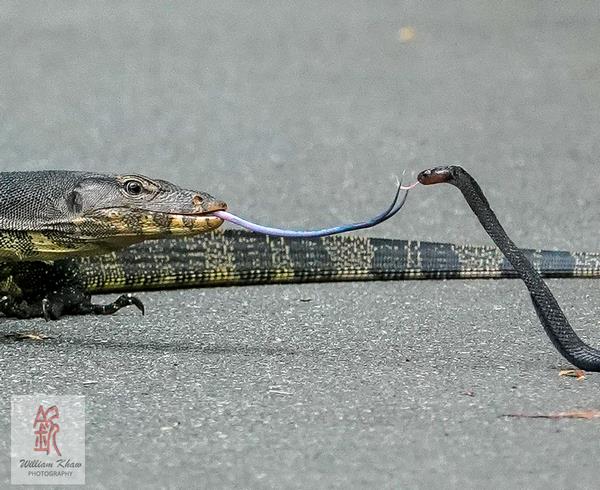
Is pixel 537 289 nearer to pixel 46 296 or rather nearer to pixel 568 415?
pixel 568 415

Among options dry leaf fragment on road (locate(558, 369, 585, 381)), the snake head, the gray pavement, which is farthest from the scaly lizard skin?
dry leaf fragment on road (locate(558, 369, 585, 381))

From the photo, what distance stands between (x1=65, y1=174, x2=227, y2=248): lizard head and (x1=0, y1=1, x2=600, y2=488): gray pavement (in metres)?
0.51

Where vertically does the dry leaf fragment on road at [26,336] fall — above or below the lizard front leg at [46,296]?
below

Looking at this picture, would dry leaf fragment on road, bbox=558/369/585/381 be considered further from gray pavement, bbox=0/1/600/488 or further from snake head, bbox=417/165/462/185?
snake head, bbox=417/165/462/185

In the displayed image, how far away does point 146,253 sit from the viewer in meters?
7.25

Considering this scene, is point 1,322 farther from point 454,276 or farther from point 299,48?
point 299,48

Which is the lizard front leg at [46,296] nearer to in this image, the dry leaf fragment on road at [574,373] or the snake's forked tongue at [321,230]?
the snake's forked tongue at [321,230]

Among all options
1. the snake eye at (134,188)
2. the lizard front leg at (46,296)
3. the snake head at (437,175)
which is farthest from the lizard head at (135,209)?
the snake head at (437,175)

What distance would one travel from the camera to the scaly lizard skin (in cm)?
600

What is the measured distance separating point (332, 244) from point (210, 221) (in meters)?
1.62

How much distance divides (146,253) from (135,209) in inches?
50.7

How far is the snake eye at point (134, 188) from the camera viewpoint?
19.7 ft

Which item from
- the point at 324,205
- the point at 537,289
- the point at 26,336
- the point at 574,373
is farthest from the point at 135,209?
the point at 324,205

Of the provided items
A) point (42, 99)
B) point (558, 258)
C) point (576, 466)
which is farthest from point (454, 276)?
point (42, 99)
